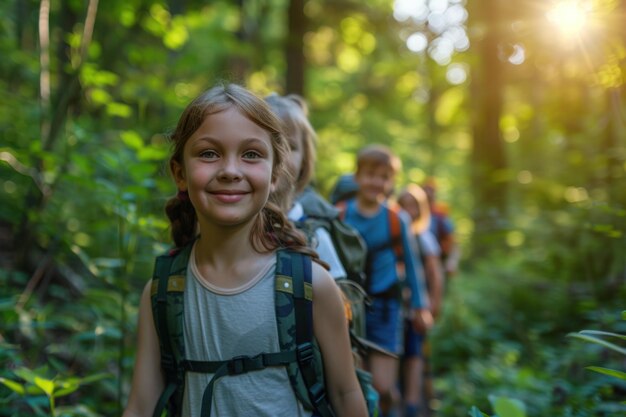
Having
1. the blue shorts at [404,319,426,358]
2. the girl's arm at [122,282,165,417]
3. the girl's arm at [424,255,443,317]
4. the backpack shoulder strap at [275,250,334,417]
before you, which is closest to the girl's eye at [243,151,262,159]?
the backpack shoulder strap at [275,250,334,417]

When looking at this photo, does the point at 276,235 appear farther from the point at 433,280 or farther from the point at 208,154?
the point at 433,280

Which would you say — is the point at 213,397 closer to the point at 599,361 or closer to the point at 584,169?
the point at 599,361

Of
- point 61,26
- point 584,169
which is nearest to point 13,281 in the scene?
point 61,26

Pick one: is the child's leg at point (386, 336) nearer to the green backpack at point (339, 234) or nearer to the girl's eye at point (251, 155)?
the green backpack at point (339, 234)

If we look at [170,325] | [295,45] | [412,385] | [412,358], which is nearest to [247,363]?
[170,325]

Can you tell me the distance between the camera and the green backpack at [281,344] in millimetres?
2014

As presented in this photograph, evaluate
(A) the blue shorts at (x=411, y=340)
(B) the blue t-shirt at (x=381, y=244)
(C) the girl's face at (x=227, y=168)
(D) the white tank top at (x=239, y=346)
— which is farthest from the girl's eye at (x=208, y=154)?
(A) the blue shorts at (x=411, y=340)

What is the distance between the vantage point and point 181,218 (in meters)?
2.42

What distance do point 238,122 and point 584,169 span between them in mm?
5856

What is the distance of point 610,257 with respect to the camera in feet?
16.9

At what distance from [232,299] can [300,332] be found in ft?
0.92

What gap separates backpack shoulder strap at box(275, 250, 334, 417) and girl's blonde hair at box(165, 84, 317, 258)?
0.18 metres

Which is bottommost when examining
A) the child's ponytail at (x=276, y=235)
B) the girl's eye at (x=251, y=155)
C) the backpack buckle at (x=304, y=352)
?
the backpack buckle at (x=304, y=352)

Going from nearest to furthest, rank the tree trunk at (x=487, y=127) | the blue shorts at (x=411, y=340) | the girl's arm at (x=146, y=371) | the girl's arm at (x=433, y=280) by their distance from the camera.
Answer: the girl's arm at (x=146, y=371) < the blue shorts at (x=411, y=340) < the girl's arm at (x=433, y=280) < the tree trunk at (x=487, y=127)
